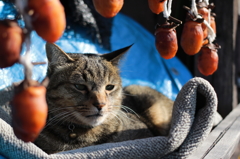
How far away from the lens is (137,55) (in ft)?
8.75

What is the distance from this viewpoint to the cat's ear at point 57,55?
133 centimetres

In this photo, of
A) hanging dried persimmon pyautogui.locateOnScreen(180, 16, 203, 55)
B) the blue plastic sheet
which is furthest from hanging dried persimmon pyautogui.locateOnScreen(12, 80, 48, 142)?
the blue plastic sheet

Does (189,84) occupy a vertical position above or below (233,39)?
above

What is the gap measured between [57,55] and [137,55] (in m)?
1.40

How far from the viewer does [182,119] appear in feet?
3.32

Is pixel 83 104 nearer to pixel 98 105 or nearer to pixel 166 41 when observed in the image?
pixel 98 105

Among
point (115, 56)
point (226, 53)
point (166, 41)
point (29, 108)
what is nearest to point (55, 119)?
point (115, 56)

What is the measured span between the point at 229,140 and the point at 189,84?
46cm

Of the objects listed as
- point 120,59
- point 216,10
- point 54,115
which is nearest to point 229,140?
point 120,59

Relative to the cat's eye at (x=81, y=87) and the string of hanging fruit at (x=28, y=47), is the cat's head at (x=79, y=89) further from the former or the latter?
the string of hanging fruit at (x=28, y=47)

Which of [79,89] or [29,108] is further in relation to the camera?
[79,89]

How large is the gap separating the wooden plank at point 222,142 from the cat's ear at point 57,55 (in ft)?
2.41

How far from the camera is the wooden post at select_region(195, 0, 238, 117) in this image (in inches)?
89.2

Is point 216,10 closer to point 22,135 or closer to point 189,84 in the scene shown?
point 189,84
